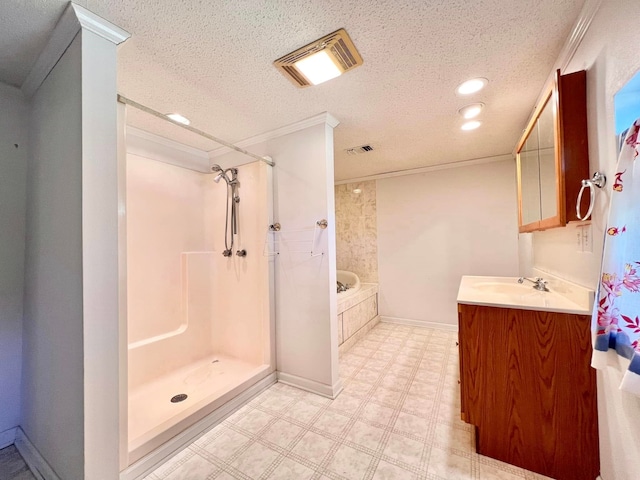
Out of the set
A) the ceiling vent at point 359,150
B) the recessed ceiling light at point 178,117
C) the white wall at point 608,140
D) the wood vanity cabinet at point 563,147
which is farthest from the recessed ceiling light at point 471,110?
the recessed ceiling light at point 178,117

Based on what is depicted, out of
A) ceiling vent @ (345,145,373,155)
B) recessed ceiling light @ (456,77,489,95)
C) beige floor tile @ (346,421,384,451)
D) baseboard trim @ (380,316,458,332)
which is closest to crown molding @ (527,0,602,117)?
recessed ceiling light @ (456,77,489,95)

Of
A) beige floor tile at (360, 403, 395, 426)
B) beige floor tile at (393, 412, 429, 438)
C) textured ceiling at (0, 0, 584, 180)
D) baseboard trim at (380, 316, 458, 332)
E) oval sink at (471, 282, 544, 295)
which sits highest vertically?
textured ceiling at (0, 0, 584, 180)

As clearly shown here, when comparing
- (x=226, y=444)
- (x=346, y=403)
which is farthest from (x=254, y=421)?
(x=346, y=403)

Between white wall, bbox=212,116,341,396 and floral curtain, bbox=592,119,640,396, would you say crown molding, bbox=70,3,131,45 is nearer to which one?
white wall, bbox=212,116,341,396

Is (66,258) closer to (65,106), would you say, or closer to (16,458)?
(65,106)

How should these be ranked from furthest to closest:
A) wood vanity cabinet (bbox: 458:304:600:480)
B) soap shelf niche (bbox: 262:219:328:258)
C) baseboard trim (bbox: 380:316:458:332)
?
1. baseboard trim (bbox: 380:316:458:332)
2. soap shelf niche (bbox: 262:219:328:258)
3. wood vanity cabinet (bbox: 458:304:600:480)

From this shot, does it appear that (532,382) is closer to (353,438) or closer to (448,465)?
(448,465)

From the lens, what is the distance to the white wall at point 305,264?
200cm

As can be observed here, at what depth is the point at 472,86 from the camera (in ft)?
5.34

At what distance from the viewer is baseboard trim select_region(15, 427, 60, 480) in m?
1.24

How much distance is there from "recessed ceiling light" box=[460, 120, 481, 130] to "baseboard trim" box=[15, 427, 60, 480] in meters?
3.47

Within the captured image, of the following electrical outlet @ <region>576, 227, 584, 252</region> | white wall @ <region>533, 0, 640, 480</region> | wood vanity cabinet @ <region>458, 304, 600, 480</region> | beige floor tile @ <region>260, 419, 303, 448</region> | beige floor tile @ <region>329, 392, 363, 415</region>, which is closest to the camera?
white wall @ <region>533, 0, 640, 480</region>

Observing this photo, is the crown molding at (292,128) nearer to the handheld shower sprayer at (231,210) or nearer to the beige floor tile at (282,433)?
the handheld shower sprayer at (231,210)

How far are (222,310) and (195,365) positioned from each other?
564 millimetres
